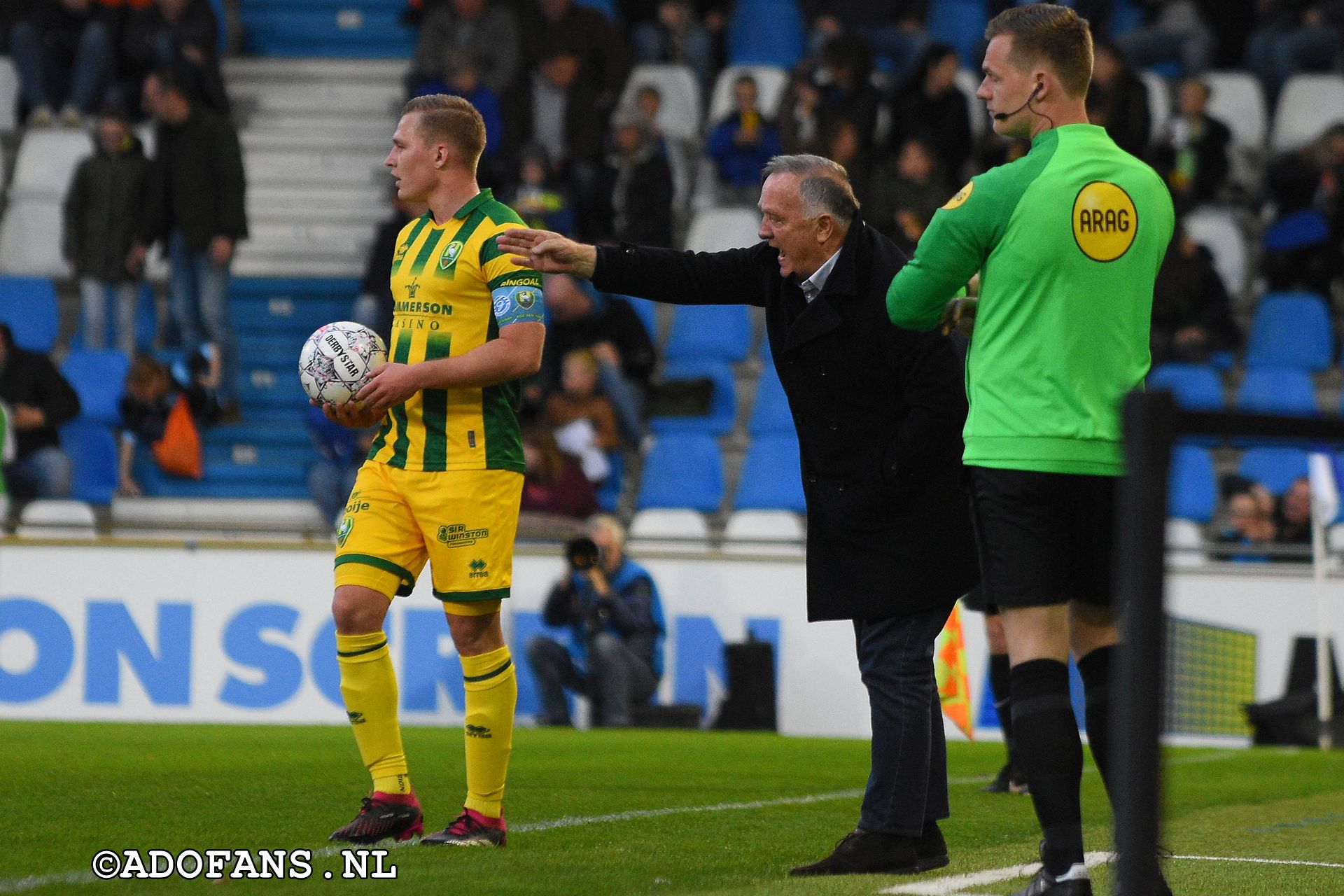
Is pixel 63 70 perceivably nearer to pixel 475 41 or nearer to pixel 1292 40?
pixel 475 41

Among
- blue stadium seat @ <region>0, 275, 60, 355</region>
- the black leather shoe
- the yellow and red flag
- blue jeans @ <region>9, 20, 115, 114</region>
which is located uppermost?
blue jeans @ <region>9, 20, 115, 114</region>

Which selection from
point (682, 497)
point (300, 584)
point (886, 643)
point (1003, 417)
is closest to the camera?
point (1003, 417)

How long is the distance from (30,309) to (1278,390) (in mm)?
9620

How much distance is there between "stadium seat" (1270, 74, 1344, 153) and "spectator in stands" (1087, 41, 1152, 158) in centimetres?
240

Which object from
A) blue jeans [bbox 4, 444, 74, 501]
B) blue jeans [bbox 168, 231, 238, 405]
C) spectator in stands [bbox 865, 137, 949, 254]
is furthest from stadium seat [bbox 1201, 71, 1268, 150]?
blue jeans [bbox 4, 444, 74, 501]

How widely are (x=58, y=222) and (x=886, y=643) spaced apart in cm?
1221

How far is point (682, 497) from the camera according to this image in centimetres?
1297

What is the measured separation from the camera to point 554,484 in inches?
484

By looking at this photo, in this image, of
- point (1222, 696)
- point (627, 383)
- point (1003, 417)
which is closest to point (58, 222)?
point (627, 383)

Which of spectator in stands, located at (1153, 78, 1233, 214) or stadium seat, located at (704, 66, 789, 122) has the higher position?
Result: stadium seat, located at (704, 66, 789, 122)

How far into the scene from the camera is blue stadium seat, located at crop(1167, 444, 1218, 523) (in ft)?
40.1

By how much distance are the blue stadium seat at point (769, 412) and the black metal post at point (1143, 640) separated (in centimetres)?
1014

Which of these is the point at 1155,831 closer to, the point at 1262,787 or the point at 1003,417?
the point at 1003,417

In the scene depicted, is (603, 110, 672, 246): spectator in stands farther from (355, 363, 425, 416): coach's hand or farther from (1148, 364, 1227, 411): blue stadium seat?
(355, 363, 425, 416): coach's hand
